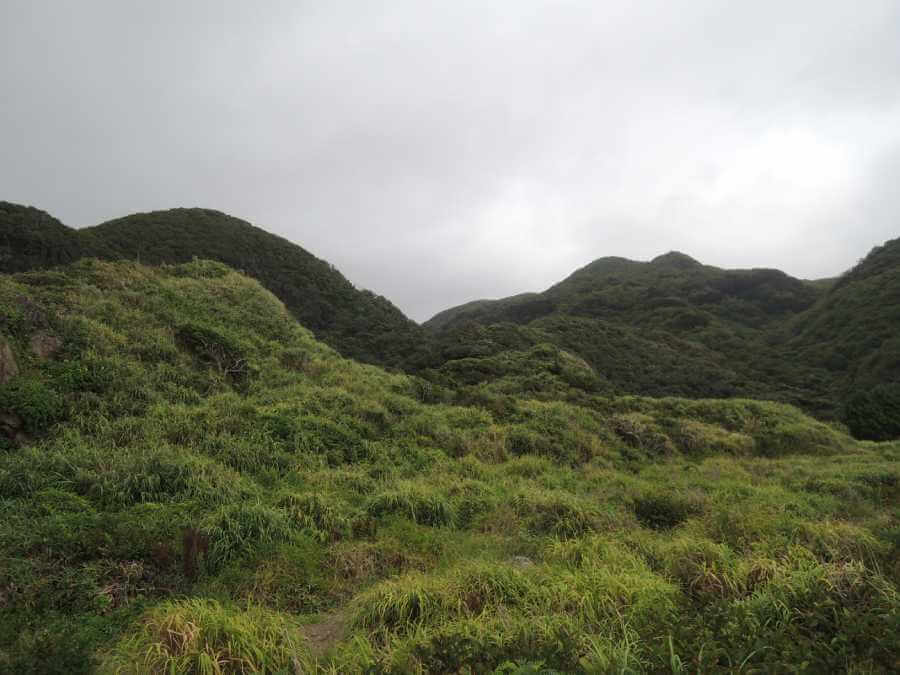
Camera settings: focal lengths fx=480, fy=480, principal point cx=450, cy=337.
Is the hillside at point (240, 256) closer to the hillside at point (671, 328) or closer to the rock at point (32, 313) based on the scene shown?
the hillside at point (671, 328)

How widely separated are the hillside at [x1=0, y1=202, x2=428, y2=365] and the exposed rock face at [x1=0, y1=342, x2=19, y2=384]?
12596 millimetres

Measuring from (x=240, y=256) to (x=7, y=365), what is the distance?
2513 cm

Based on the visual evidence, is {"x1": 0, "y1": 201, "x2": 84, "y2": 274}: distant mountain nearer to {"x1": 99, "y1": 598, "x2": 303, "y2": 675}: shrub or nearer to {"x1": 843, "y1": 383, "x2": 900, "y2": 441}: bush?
{"x1": 99, "y1": 598, "x2": 303, "y2": 675}: shrub

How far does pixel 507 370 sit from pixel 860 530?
15.1 m

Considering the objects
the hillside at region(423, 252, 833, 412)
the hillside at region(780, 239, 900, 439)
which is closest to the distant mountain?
the hillside at region(423, 252, 833, 412)

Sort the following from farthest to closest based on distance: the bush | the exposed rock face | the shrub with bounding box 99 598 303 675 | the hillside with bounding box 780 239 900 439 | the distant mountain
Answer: the hillside with bounding box 780 239 900 439, the distant mountain, the bush, the exposed rock face, the shrub with bounding box 99 598 303 675

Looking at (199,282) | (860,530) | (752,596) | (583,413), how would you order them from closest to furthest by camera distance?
1. (752,596)
2. (860,530)
3. (583,413)
4. (199,282)

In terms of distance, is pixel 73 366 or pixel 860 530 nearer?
pixel 860 530

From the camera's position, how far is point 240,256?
3216cm

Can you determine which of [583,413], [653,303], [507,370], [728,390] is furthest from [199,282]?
[653,303]

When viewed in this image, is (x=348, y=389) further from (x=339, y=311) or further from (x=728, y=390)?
(x=728, y=390)

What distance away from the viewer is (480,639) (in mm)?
3391

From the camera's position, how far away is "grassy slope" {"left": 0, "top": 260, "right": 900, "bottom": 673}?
335 centimetres

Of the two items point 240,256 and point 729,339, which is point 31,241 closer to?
point 240,256
